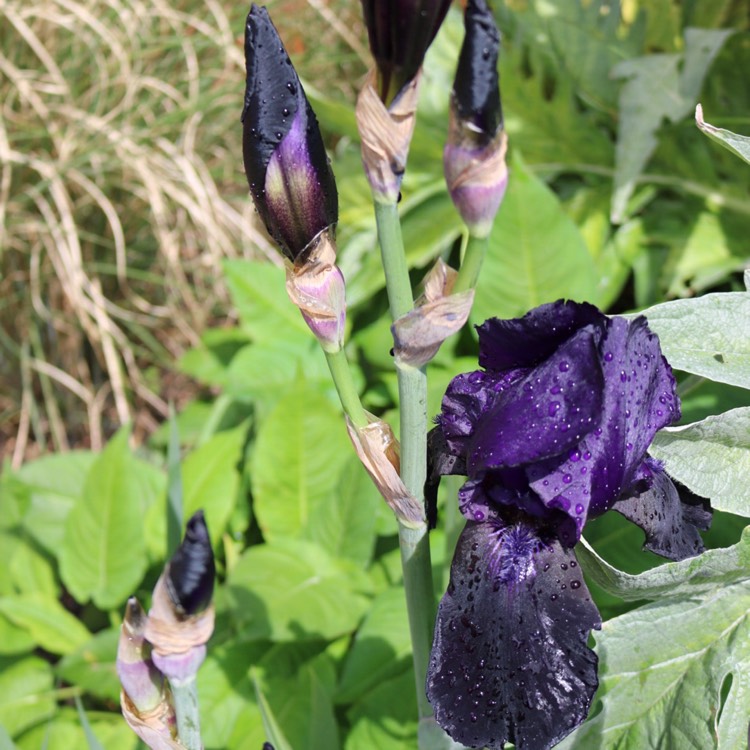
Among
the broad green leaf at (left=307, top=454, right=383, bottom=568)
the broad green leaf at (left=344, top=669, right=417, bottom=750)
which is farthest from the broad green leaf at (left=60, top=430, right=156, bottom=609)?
the broad green leaf at (left=344, top=669, right=417, bottom=750)

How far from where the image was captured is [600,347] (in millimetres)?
482

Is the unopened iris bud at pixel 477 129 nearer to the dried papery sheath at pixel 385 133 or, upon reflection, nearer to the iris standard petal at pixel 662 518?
the dried papery sheath at pixel 385 133

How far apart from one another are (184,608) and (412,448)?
160mm

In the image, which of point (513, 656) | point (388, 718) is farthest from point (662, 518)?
point (388, 718)

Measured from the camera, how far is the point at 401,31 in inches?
16.9

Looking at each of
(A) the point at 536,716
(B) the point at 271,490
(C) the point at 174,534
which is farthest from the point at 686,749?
(B) the point at 271,490

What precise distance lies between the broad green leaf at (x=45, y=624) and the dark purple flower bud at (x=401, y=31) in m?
1.02

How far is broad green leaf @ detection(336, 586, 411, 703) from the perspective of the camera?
3.38 feet

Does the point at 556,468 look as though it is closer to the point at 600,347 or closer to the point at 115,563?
the point at 600,347

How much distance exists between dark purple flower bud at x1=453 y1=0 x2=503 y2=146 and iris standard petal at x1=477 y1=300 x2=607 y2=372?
0.34ft

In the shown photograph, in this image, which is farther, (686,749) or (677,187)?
(677,187)

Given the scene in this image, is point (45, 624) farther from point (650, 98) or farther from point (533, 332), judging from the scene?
point (650, 98)

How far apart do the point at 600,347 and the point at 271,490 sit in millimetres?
857

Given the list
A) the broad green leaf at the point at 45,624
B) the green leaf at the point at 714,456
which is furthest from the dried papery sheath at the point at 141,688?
the broad green leaf at the point at 45,624
